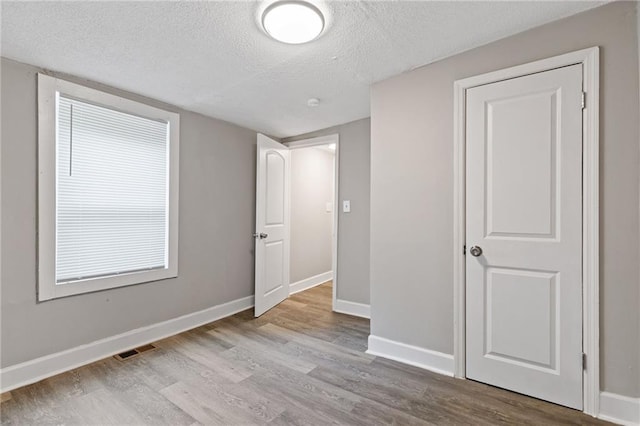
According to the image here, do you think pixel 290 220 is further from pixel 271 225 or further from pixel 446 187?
pixel 446 187

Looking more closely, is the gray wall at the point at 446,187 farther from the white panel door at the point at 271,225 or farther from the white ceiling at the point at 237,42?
the white panel door at the point at 271,225

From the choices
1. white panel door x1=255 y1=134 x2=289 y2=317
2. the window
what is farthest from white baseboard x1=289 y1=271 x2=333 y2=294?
the window

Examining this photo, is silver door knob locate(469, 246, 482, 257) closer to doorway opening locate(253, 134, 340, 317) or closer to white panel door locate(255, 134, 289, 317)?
doorway opening locate(253, 134, 340, 317)

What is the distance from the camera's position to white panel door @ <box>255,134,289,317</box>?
3.30 meters

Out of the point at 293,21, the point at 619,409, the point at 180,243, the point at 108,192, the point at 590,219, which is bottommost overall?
the point at 619,409

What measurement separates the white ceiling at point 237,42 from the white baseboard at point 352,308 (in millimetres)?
2254

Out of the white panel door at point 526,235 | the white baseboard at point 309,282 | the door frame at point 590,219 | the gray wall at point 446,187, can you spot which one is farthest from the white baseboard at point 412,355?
the white baseboard at point 309,282

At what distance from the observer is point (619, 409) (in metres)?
1.54

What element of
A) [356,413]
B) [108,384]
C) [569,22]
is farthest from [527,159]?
[108,384]

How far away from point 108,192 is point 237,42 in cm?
163

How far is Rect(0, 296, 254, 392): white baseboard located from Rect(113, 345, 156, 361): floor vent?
0.17ft

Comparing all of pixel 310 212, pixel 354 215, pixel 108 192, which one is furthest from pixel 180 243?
pixel 310 212

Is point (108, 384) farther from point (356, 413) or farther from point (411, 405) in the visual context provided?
point (411, 405)

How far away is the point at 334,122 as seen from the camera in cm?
339
